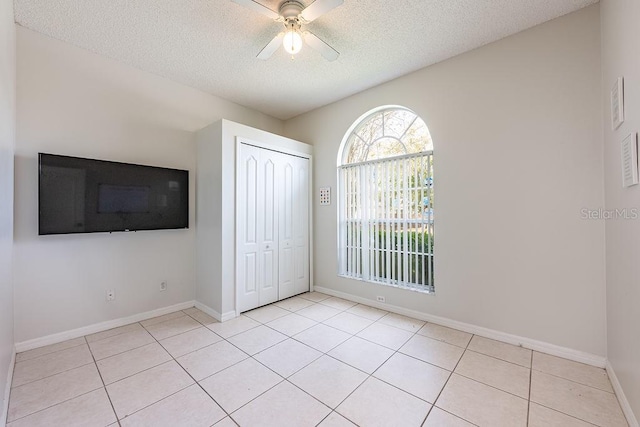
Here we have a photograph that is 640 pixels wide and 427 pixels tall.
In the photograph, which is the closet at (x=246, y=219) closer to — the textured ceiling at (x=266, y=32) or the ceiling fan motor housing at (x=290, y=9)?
the textured ceiling at (x=266, y=32)

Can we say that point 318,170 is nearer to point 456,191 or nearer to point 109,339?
point 456,191

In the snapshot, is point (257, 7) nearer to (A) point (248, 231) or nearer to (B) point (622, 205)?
(A) point (248, 231)

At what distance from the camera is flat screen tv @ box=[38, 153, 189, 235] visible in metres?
2.36

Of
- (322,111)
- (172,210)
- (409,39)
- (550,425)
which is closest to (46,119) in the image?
(172,210)

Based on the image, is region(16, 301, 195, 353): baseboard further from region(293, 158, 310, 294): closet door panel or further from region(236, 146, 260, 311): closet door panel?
region(293, 158, 310, 294): closet door panel

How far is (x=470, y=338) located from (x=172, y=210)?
11.8 ft

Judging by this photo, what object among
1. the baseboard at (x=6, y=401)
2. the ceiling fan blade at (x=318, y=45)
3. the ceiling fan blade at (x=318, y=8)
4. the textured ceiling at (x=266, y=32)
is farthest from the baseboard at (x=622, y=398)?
the baseboard at (x=6, y=401)

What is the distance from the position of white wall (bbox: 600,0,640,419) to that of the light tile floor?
318 millimetres

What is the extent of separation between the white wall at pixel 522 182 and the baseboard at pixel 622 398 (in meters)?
0.22

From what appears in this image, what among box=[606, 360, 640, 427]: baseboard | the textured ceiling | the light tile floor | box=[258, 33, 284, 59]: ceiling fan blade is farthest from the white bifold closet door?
box=[606, 360, 640, 427]: baseboard

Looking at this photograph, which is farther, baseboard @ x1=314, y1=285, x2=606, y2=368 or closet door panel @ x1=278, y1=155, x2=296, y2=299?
closet door panel @ x1=278, y1=155, x2=296, y2=299

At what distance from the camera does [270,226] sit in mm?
3564

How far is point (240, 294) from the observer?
318cm

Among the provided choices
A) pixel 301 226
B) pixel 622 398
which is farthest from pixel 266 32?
pixel 622 398
